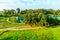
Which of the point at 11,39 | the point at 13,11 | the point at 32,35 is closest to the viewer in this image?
the point at 11,39

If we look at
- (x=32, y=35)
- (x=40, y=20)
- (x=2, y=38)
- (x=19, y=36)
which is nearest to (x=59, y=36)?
(x=32, y=35)

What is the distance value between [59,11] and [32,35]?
9167 centimetres

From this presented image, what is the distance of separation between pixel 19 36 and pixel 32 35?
221 centimetres

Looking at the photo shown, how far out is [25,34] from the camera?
1023 inches

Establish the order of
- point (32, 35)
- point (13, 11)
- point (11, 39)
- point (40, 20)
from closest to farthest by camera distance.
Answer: point (11, 39)
point (32, 35)
point (40, 20)
point (13, 11)

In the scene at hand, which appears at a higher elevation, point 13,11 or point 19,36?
point 19,36

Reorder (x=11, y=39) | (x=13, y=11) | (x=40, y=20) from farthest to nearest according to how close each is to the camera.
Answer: (x=13, y=11) → (x=40, y=20) → (x=11, y=39)

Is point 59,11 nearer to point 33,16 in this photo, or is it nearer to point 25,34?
point 33,16

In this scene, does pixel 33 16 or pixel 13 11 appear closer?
pixel 33 16

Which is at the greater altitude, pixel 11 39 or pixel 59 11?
pixel 11 39

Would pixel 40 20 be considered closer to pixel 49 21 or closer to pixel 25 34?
pixel 49 21

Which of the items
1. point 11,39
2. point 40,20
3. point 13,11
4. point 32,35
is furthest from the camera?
point 13,11

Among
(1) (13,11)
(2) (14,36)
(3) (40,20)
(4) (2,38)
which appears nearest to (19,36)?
(2) (14,36)

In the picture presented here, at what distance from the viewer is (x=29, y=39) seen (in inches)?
943
